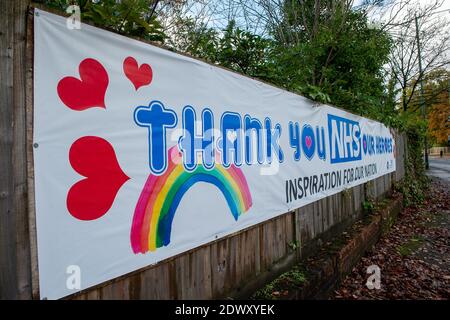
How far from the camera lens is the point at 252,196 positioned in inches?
125

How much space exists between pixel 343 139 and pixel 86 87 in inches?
185

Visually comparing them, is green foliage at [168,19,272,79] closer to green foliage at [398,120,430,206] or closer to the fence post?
the fence post

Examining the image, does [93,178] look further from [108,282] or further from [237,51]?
[237,51]

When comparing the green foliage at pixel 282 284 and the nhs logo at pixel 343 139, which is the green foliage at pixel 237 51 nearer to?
the nhs logo at pixel 343 139

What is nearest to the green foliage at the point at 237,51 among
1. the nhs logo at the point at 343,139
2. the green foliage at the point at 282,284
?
the nhs logo at the point at 343,139

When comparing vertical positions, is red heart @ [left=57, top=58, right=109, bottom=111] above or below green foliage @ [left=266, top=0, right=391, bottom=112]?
below

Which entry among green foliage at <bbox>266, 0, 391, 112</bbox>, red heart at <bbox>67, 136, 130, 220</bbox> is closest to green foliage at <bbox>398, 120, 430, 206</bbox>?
green foliage at <bbox>266, 0, 391, 112</bbox>

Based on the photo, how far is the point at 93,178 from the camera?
5.98 ft

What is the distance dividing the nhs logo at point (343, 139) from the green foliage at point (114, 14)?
3578 mm

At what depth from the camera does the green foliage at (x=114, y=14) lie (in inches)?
78.4

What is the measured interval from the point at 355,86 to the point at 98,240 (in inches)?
299

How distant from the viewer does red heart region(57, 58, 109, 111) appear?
5.66 feet

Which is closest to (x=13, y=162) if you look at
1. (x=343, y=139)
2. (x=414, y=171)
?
(x=343, y=139)

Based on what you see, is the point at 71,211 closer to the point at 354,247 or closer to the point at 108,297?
the point at 108,297
